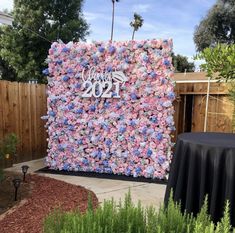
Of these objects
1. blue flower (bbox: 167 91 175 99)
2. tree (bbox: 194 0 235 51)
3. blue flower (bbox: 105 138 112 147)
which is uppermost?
tree (bbox: 194 0 235 51)

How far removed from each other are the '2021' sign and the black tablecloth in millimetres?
2735

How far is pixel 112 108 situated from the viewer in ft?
18.4

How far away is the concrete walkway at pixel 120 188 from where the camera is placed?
14.5 feet

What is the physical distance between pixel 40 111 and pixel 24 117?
49 cm

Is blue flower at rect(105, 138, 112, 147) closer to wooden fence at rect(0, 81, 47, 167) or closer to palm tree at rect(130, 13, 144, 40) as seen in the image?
wooden fence at rect(0, 81, 47, 167)

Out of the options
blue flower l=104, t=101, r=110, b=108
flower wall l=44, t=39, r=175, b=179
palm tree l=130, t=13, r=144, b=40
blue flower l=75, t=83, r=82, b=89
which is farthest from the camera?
palm tree l=130, t=13, r=144, b=40

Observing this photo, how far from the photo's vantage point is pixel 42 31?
16188 mm

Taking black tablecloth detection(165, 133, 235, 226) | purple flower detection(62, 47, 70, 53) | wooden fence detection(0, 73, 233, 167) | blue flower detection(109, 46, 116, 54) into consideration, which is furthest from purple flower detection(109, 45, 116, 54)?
black tablecloth detection(165, 133, 235, 226)

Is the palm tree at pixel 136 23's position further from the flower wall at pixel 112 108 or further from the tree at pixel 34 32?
the flower wall at pixel 112 108

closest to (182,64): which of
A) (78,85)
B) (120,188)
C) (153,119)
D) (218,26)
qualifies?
(218,26)

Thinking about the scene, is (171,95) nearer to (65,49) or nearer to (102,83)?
(102,83)

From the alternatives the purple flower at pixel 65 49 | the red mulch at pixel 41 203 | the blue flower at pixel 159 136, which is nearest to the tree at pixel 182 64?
the purple flower at pixel 65 49

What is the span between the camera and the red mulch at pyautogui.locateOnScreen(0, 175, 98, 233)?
340cm

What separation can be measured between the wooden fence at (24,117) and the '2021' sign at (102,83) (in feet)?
4.86
